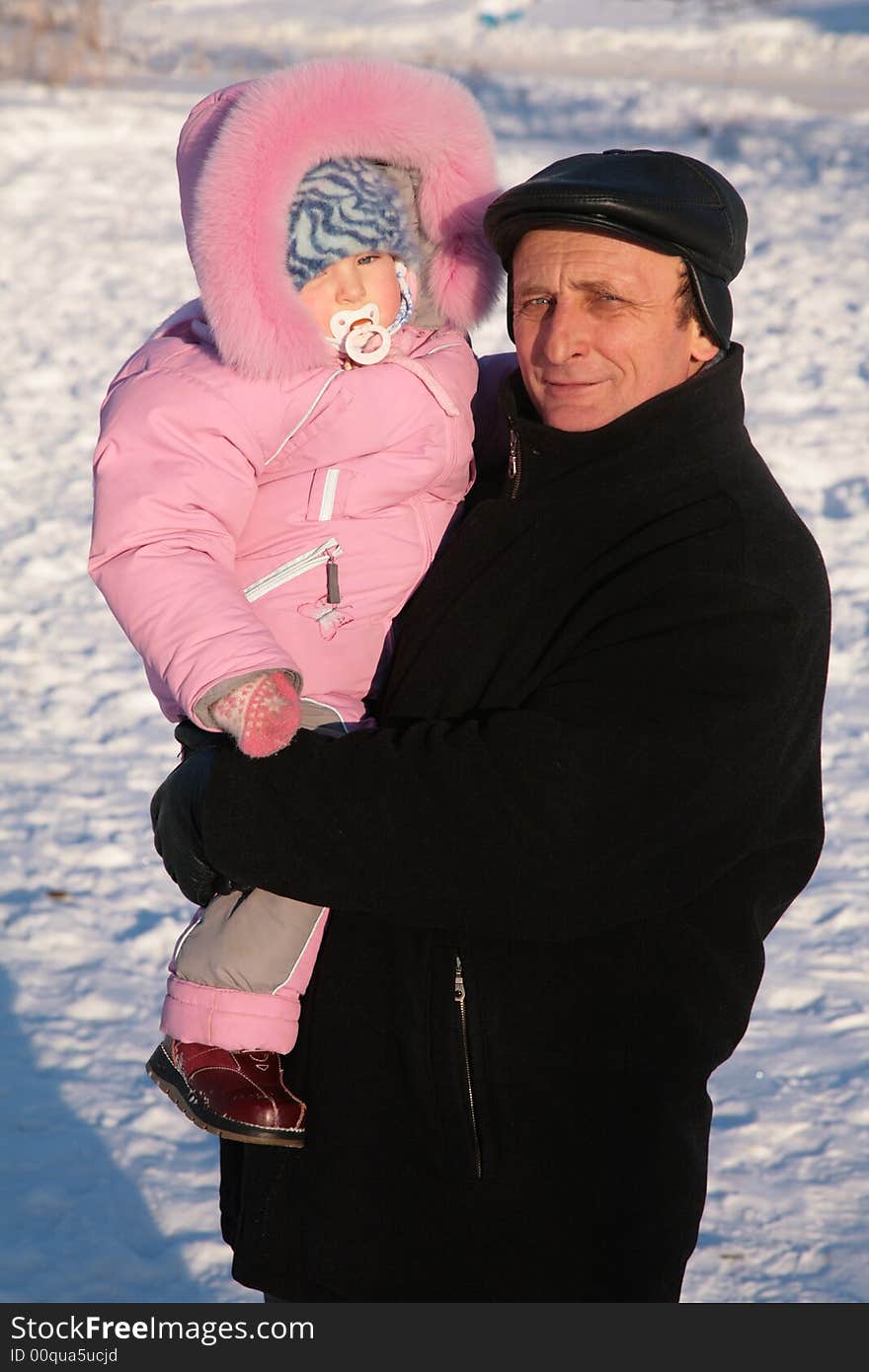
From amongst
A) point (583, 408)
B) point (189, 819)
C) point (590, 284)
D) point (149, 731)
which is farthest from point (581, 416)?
point (149, 731)

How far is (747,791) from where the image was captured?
5.33 ft

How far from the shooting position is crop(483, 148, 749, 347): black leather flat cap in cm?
172

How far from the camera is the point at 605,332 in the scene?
5.94 feet

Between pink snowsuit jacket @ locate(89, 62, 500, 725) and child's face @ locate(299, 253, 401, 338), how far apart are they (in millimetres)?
75

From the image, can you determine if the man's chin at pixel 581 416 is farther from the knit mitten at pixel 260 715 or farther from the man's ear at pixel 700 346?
the knit mitten at pixel 260 715

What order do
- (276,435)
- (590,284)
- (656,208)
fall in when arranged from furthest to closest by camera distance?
(276,435) → (590,284) → (656,208)

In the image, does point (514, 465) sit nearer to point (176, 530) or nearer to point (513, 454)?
point (513, 454)

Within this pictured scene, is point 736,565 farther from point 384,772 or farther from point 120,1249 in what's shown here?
point 120,1249

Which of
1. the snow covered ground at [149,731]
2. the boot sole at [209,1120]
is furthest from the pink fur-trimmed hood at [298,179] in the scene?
the snow covered ground at [149,731]

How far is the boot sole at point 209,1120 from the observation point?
6.11 ft

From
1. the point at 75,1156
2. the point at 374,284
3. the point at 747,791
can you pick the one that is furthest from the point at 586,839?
the point at 75,1156

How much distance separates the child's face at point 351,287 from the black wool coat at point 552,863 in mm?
306

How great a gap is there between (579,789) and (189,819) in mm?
497

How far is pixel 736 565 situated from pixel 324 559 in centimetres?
61
